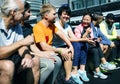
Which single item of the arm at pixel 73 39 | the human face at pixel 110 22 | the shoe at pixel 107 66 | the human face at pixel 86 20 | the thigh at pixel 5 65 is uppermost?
the thigh at pixel 5 65

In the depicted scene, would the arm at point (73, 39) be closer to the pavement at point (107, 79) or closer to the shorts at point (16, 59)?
the pavement at point (107, 79)

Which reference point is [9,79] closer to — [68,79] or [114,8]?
[68,79]

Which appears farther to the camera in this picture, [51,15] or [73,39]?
[73,39]

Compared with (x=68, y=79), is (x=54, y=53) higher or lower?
higher

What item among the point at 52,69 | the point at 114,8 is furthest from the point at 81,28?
the point at 114,8

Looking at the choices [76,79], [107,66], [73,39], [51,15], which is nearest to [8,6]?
[51,15]

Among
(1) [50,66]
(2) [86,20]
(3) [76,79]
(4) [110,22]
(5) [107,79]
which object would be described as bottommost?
(5) [107,79]

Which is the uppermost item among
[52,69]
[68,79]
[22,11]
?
[22,11]

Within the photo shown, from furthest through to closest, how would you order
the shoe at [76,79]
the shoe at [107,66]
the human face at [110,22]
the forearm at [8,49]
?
1. the human face at [110,22]
2. the shoe at [107,66]
3. the shoe at [76,79]
4. the forearm at [8,49]

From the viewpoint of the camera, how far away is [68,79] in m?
3.48

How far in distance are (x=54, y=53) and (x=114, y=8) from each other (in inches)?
161

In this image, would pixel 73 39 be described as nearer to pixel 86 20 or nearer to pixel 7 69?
pixel 86 20

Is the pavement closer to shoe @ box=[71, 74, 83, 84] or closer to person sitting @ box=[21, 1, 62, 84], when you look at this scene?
shoe @ box=[71, 74, 83, 84]

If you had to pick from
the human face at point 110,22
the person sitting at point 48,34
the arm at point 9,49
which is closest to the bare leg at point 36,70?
the arm at point 9,49
